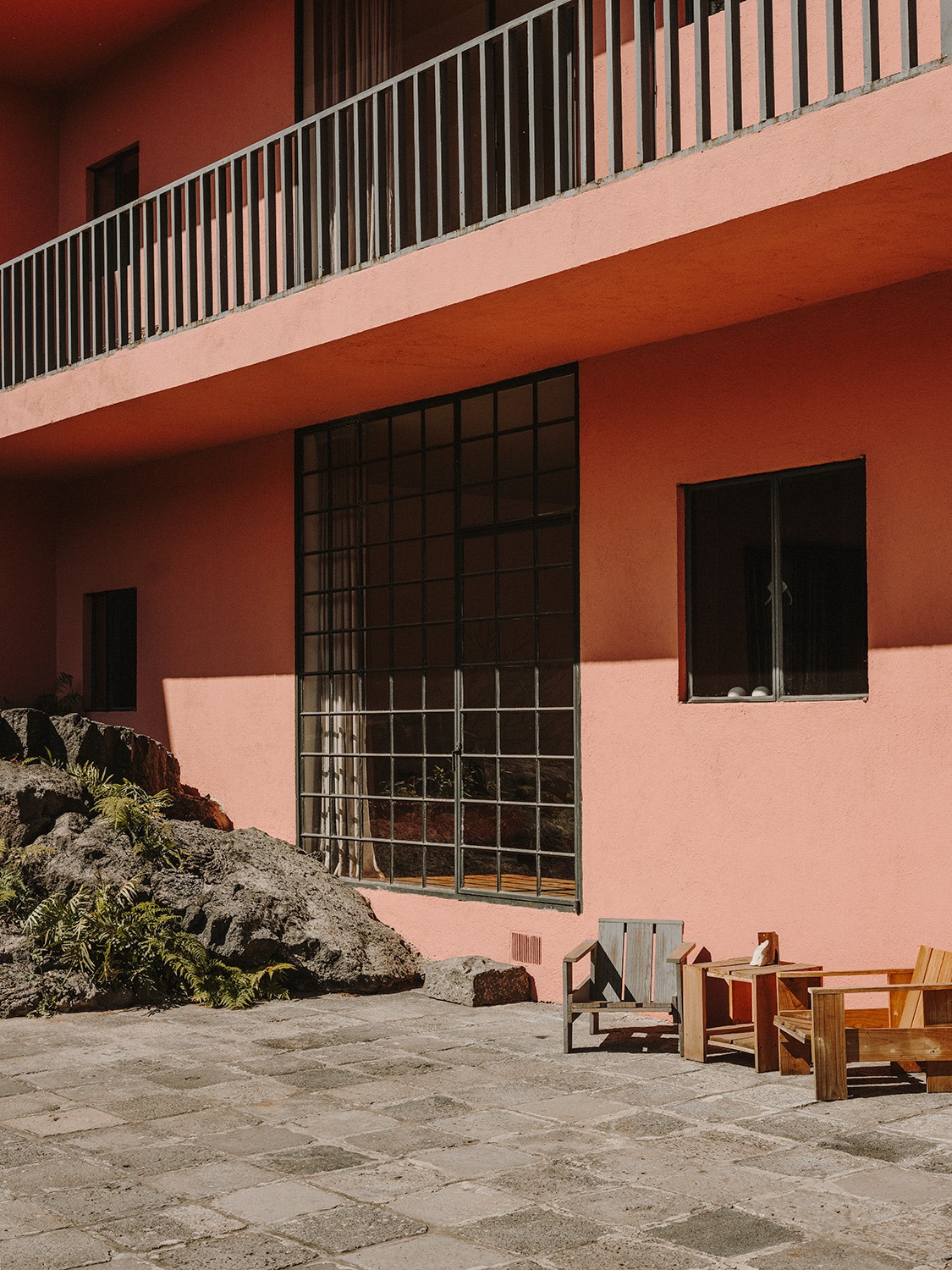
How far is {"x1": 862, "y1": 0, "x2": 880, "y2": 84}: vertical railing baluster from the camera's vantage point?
6160 millimetres

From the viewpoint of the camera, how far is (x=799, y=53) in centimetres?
648

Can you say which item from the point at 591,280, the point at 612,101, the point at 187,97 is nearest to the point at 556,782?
the point at 591,280

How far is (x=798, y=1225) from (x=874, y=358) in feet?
14.8

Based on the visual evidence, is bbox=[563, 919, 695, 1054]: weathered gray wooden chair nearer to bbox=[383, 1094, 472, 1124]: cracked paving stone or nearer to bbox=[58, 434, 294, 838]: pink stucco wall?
bbox=[383, 1094, 472, 1124]: cracked paving stone

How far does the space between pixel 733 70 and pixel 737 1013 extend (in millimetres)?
4839

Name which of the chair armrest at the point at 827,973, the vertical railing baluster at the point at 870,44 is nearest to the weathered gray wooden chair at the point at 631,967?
the chair armrest at the point at 827,973

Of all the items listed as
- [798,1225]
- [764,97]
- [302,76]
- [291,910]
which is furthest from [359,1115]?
[302,76]

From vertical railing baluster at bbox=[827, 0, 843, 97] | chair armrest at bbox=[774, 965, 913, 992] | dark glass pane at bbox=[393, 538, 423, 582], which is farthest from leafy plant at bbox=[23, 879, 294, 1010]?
dark glass pane at bbox=[393, 538, 423, 582]

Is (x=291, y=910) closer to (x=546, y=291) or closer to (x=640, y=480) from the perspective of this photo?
(x=640, y=480)

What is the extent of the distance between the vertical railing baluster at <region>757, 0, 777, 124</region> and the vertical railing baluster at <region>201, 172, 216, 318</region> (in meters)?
4.40

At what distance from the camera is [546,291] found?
766 centimetres

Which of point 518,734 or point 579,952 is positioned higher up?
point 518,734

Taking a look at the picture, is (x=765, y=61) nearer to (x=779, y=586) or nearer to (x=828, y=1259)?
(x=779, y=586)

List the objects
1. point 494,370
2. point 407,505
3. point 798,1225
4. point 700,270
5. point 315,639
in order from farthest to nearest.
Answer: point 407,505
point 315,639
point 494,370
point 700,270
point 798,1225
